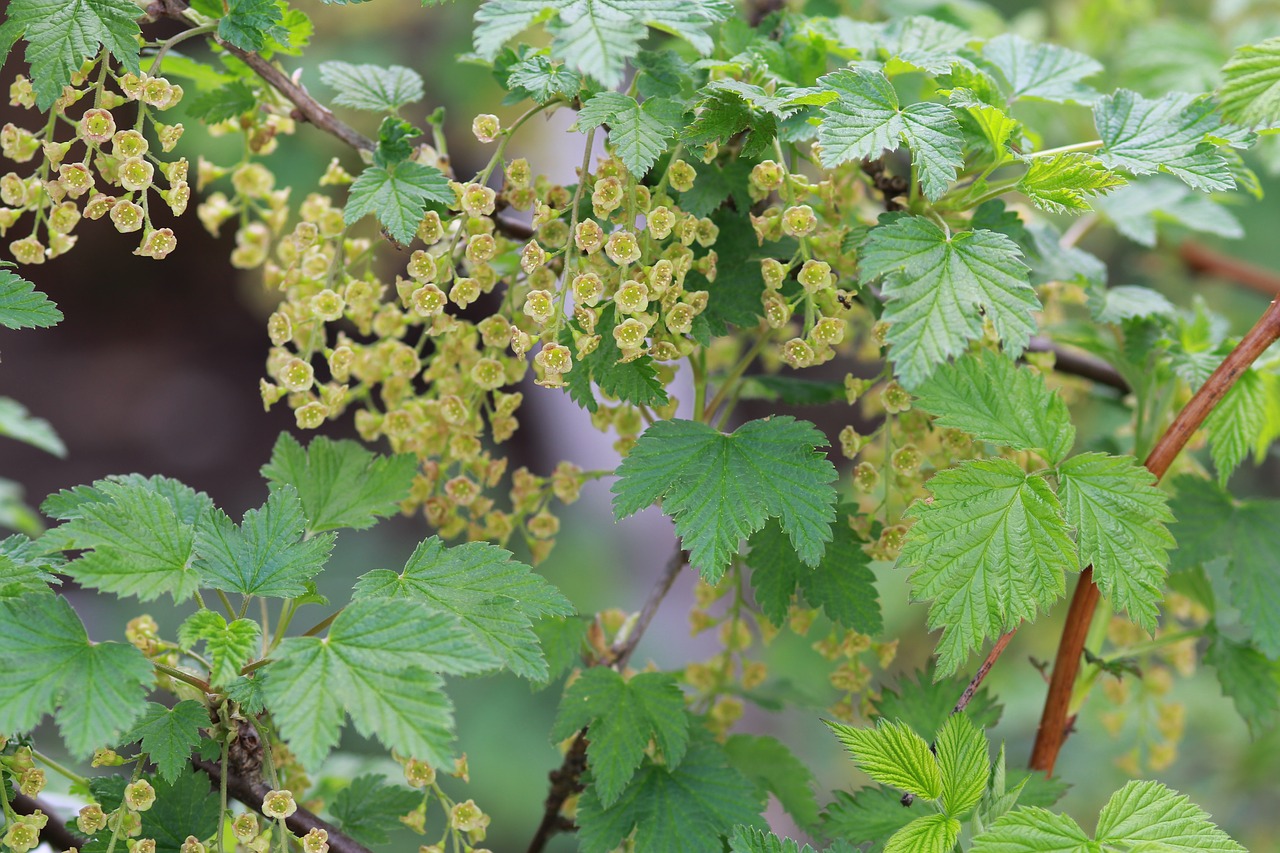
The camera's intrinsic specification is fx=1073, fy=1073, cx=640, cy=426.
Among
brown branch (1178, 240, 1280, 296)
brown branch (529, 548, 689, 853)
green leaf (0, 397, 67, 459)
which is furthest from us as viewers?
brown branch (1178, 240, 1280, 296)

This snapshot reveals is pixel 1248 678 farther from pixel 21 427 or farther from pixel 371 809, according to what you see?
pixel 21 427

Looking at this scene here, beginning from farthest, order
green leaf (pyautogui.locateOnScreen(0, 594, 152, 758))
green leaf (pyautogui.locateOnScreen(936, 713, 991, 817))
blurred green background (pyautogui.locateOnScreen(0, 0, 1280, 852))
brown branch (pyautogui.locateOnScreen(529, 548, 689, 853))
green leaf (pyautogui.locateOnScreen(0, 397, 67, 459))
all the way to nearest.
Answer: blurred green background (pyautogui.locateOnScreen(0, 0, 1280, 852)) → green leaf (pyautogui.locateOnScreen(0, 397, 67, 459)) → brown branch (pyautogui.locateOnScreen(529, 548, 689, 853)) → green leaf (pyautogui.locateOnScreen(936, 713, 991, 817)) → green leaf (pyautogui.locateOnScreen(0, 594, 152, 758))

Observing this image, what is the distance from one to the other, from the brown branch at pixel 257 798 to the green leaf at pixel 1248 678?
78cm

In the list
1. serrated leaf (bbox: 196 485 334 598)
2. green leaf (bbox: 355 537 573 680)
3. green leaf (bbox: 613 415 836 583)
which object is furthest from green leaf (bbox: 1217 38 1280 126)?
serrated leaf (bbox: 196 485 334 598)

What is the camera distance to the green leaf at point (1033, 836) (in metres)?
0.68

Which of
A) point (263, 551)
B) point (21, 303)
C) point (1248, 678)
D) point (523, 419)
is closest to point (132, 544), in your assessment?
point (263, 551)

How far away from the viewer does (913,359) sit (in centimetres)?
69

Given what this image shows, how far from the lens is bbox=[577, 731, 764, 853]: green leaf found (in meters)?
0.84

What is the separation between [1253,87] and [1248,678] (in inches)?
21.1

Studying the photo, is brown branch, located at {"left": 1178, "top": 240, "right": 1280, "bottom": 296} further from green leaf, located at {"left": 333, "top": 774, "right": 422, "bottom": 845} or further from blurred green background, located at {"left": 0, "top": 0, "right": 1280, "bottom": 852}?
green leaf, located at {"left": 333, "top": 774, "right": 422, "bottom": 845}

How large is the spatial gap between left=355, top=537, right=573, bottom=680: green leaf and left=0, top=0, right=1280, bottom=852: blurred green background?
44 centimetres

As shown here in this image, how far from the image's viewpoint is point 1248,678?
993 millimetres

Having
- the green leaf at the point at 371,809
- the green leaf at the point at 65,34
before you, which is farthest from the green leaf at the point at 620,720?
the green leaf at the point at 65,34

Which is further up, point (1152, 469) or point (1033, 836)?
point (1152, 469)
